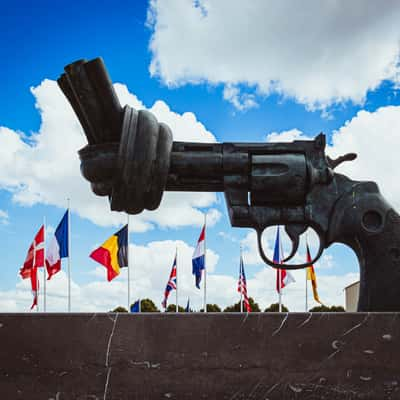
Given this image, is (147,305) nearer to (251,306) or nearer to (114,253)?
(251,306)

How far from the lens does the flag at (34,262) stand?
10.4 meters

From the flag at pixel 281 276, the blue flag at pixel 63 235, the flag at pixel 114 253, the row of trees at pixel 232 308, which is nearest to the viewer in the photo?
the flag at pixel 114 253

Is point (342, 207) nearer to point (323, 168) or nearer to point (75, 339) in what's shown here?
point (323, 168)

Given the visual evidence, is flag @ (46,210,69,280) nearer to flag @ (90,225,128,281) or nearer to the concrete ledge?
flag @ (90,225,128,281)

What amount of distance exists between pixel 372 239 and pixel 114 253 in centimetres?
837

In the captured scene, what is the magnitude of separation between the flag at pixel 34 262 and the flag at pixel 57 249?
0.36 m

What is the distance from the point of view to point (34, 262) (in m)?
10.5

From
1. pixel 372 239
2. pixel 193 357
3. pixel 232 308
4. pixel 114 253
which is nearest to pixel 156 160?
pixel 193 357

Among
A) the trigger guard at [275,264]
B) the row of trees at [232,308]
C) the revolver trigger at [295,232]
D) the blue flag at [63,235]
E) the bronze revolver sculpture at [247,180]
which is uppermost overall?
the blue flag at [63,235]

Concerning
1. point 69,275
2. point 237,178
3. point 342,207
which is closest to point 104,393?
point 237,178

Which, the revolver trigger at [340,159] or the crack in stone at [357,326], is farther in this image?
the revolver trigger at [340,159]

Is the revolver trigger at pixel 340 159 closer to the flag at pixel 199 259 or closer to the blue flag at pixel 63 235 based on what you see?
the blue flag at pixel 63 235

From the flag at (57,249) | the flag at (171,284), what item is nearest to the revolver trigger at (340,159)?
the flag at (57,249)

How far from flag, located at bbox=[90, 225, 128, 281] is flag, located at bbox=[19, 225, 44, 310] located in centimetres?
153
